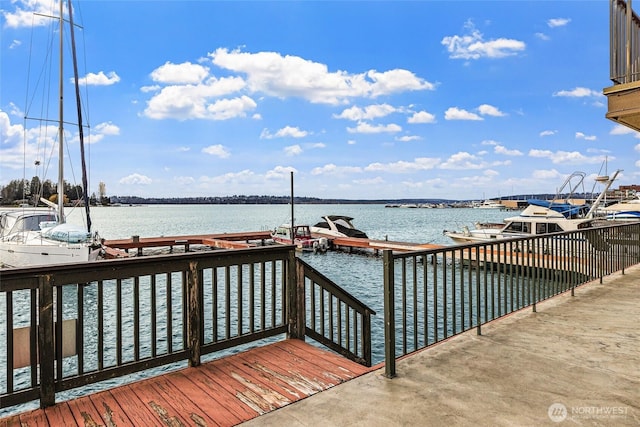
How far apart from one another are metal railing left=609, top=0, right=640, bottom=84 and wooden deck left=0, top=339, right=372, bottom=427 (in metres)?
5.24

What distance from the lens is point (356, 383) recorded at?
2727 millimetres

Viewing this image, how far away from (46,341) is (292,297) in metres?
1.99

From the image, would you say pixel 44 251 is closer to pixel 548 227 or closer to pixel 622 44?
pixel 622 44

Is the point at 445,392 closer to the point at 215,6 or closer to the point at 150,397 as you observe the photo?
the point at 150,397

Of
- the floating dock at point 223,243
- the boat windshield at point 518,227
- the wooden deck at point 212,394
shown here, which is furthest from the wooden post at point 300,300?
the floating dock at point 223,243

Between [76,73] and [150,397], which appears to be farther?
[76,73]

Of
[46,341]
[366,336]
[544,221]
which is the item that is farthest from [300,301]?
[544,221]

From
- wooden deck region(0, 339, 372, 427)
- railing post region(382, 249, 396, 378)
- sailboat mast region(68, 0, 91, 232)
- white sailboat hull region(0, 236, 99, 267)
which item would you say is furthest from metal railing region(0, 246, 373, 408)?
sailboat mast region(68, 0, 91, 232)

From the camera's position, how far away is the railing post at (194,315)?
3.05 metres

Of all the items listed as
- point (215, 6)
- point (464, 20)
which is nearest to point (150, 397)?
point (215, 6)

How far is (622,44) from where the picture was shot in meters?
5.12

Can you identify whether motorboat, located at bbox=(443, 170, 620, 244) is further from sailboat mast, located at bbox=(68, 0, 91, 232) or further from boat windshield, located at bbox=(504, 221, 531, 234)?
sailboat mast, located at bbox=(68, 0, 91, 232)

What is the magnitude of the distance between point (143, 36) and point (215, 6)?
20.8 ft

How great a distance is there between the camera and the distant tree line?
16625mm
